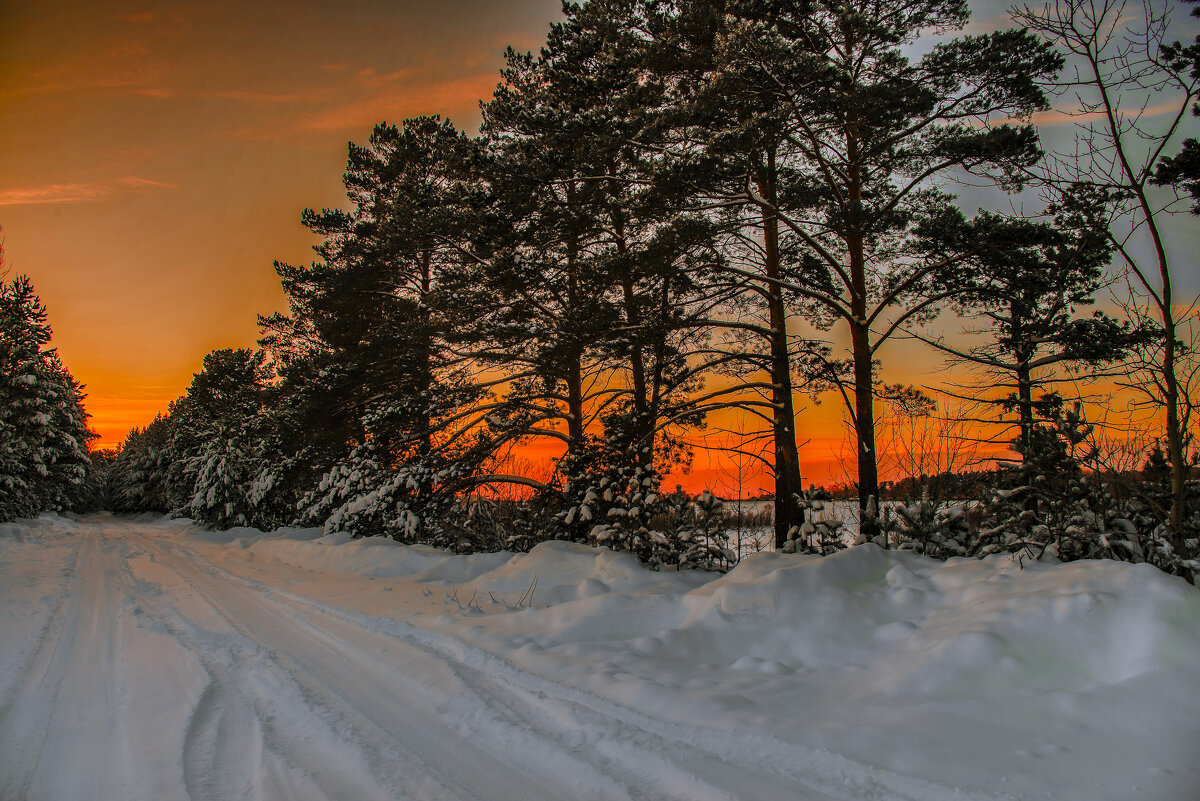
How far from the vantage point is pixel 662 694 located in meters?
3.60

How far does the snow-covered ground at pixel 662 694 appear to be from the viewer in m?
2.71

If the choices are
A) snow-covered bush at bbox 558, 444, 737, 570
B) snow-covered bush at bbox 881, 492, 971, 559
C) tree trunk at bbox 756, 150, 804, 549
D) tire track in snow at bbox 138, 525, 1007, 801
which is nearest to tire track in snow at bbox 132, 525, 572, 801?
tire track in snow at bbox 138, 525, 1007, 801

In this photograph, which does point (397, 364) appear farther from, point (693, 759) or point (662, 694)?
point (693, 759)

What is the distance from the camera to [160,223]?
520 inches

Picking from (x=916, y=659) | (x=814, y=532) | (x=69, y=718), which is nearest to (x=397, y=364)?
(x=814, y=532)

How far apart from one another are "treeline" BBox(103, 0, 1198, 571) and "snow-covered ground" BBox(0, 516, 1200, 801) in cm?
234

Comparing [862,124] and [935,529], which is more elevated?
[862,124]

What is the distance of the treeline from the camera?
297 inches

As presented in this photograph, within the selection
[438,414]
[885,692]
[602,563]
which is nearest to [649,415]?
[602,563]

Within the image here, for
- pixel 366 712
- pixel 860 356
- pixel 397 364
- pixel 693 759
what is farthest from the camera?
pixel 397 364

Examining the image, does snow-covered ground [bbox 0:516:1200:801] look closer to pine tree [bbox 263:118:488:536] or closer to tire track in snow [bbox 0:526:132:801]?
tire track in snow [bbox 0:526:132:801]

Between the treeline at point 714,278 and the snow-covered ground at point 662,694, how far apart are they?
234 cm

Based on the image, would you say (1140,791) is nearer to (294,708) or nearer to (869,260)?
(294,708)

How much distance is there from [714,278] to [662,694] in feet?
29.2
